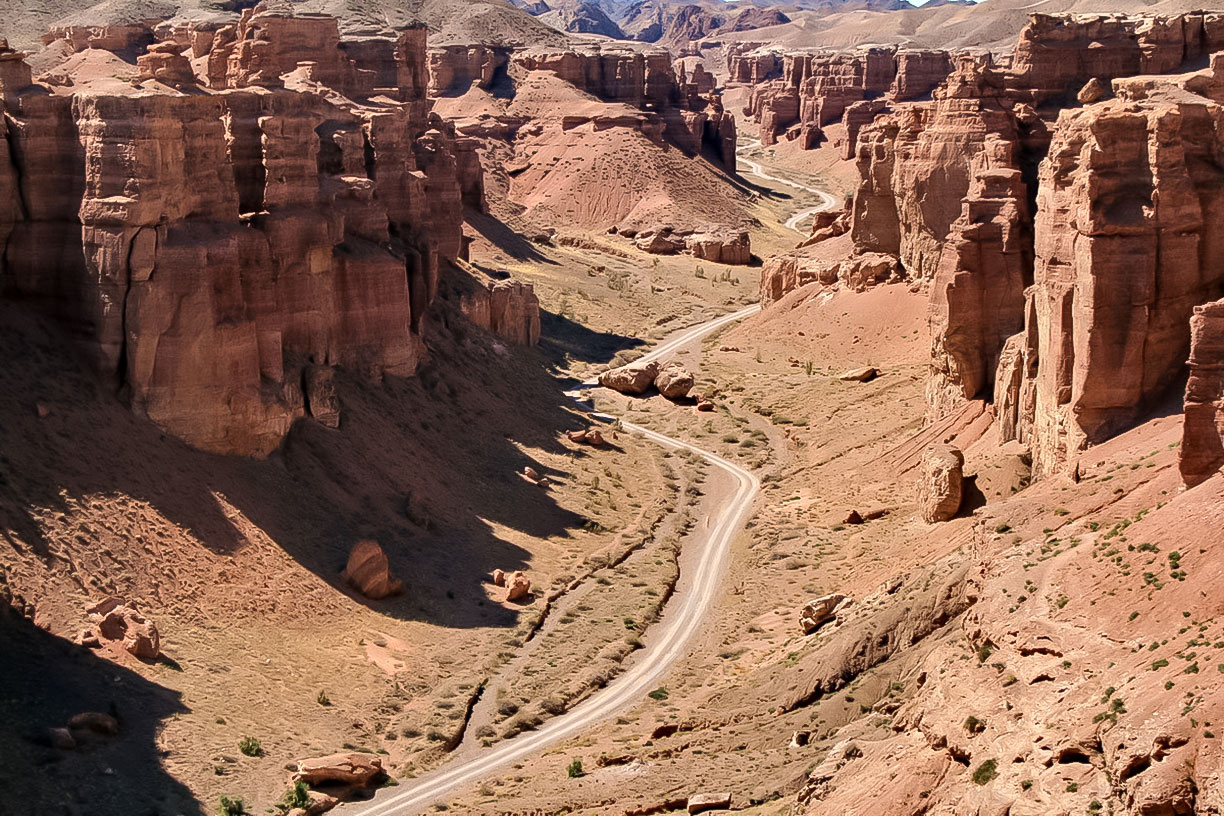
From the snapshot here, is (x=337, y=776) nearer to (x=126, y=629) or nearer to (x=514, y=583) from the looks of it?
(x=126, y=629)

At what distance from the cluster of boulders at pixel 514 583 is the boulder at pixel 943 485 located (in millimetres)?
11031

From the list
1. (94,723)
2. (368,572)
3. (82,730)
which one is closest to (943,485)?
(368,572)

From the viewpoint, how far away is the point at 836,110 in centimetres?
17300

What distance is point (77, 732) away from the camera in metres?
35.1

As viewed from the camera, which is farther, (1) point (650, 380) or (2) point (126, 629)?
(1) point (650, 380)

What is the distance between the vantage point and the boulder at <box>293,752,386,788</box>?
36.7 meters

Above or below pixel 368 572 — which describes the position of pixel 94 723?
above

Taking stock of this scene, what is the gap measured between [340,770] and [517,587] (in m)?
11.8

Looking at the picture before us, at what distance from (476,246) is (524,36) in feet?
232

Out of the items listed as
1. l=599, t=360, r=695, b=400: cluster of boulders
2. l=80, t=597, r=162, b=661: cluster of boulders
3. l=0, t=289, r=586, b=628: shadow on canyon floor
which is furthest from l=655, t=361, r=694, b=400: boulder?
l=80, t=597, r=162, b=661: cluster of boulders

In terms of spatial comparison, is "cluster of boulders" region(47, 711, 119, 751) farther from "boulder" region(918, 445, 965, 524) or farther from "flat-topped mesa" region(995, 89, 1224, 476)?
"boulder" region(918, 445, 965, 524)

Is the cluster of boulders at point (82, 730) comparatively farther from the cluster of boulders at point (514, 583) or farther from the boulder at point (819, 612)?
the boulder at point (819, 612)

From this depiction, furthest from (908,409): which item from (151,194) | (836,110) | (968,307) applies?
(836,110)

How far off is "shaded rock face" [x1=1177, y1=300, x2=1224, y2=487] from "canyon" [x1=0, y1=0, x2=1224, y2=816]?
0.27 feet
